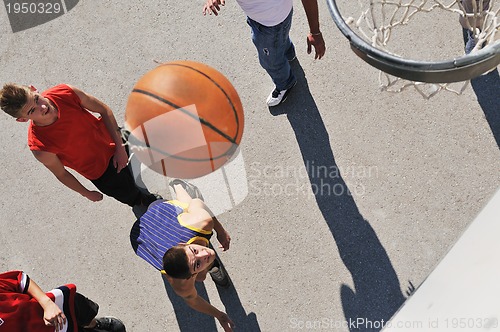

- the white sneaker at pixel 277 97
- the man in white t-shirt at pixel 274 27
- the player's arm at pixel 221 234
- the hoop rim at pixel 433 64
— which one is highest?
the hoop rim at pixel 433 64

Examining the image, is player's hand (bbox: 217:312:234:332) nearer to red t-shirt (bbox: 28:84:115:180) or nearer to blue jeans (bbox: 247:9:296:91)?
red t-shirt (bbox: 28:84:115:180)

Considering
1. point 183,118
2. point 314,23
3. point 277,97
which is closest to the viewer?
point 183,118

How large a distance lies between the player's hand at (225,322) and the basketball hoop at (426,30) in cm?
184

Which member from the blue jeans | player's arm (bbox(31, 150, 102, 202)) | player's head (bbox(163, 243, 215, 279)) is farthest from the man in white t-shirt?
player's head (bbox(163, 243, 215, 279))

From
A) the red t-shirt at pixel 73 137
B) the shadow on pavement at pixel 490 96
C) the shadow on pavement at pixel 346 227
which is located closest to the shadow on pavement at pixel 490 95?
the shadow on pavement at pixel 490 96

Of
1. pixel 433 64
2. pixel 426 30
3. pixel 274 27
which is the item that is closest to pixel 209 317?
pixel 274 27

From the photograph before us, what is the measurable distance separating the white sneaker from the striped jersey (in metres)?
1.41

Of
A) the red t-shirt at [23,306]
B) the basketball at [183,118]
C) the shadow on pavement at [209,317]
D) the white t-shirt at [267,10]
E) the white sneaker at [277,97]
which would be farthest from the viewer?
the white sneaker at [277,97]

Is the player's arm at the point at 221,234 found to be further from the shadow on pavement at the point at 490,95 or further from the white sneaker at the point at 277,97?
the shadow on pavement at the point at 490,95

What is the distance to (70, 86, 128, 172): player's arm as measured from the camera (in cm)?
361

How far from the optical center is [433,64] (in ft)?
9.08

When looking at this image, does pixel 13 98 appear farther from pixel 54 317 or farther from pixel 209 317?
pixel 209 317

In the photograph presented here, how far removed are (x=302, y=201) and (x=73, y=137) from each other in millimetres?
1791

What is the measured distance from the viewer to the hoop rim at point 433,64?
2.74 metres
